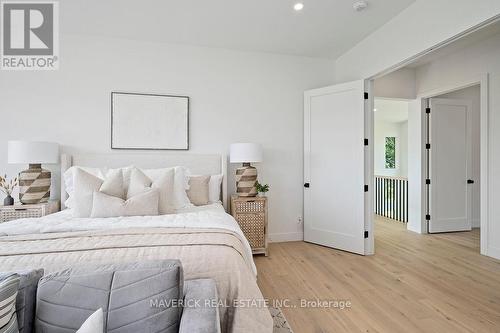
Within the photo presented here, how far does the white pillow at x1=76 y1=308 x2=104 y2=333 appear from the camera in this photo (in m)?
0.82

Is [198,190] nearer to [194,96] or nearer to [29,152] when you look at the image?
[194,96]

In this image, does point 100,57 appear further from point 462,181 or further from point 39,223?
point 462,181

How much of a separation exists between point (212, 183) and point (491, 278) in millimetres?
3190

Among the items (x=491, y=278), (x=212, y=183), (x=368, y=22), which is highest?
(x=368, y=22)

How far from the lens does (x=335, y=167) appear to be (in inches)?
138

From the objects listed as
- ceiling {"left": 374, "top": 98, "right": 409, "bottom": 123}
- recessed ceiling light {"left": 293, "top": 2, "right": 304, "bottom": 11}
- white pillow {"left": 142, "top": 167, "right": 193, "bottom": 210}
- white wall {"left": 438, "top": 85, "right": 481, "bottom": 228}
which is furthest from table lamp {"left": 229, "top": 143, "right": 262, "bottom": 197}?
ceiling {"left": 374, "top": 98, "right": 409, "bottom": 123}

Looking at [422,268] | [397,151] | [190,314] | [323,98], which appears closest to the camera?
[190,314]

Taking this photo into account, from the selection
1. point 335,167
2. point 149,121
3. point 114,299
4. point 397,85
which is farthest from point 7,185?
point 397,85

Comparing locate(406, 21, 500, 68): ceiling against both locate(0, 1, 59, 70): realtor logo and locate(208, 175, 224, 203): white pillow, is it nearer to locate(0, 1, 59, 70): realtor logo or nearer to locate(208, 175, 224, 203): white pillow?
locate(208, 175, 224, 203): white pillow

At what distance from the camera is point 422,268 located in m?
2.81

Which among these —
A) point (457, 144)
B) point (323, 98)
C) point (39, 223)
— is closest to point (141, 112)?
point (39, 223)

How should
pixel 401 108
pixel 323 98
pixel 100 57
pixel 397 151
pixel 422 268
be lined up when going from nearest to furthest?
pixel 422 268 < pixel 100 57 < pixel 323 98 < pixel 401 108 < pixel 397 151

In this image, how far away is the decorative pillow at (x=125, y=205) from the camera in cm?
213

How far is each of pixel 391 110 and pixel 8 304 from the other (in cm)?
793
